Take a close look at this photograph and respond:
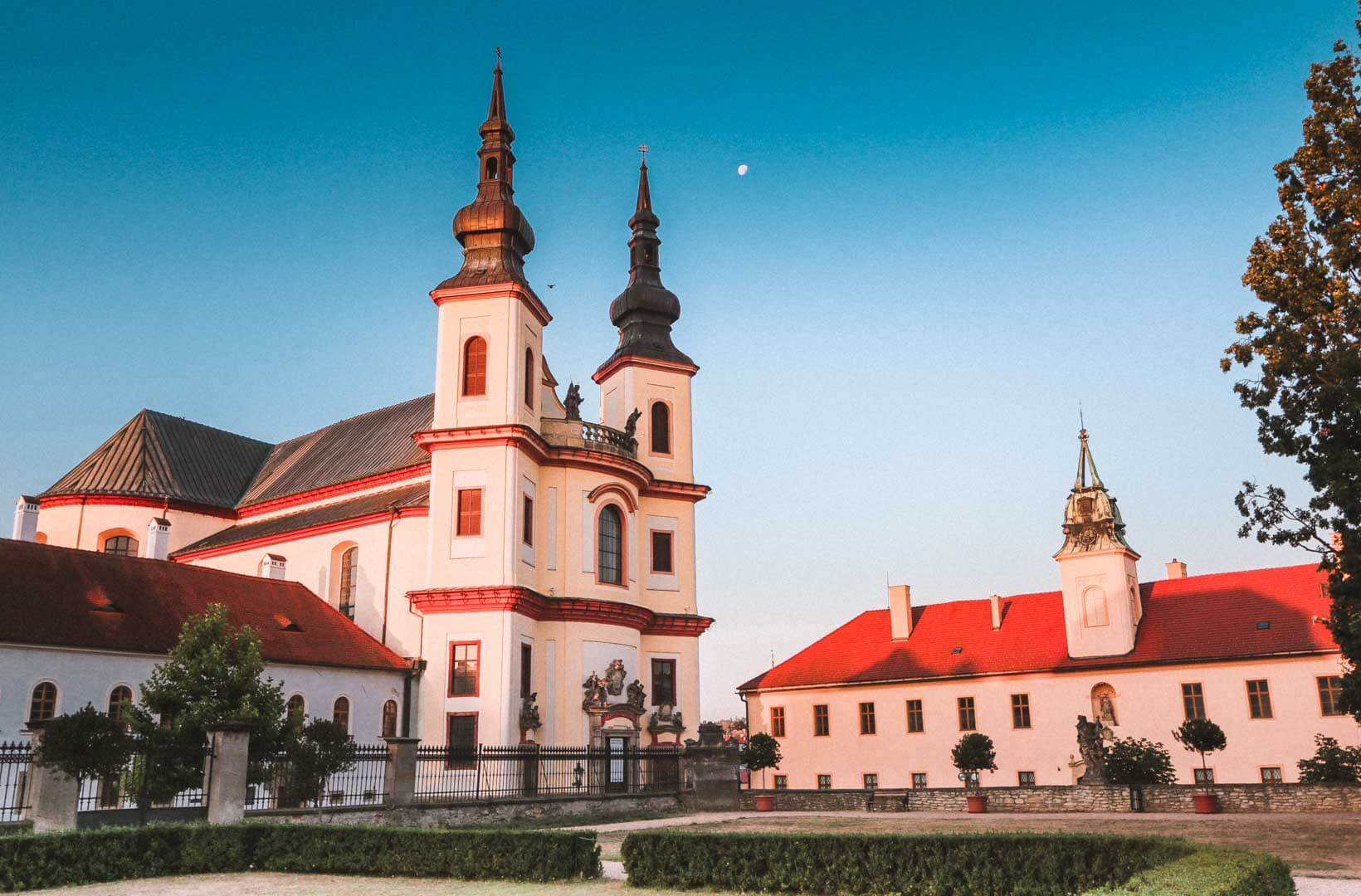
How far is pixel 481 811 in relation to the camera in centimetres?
2644

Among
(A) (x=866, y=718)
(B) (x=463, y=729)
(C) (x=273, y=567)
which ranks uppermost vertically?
(C) (x=273, y=567)

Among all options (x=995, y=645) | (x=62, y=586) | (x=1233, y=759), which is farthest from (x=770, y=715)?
(x=62, y=586)

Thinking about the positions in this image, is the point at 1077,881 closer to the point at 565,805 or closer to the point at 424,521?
the point at 565,805

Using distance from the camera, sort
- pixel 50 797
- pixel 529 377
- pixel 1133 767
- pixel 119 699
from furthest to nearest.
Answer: pixel 529 377
pixel 1133 767
pixel 119 699
pixel 50 797

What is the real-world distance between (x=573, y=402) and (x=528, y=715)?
37.9 feet

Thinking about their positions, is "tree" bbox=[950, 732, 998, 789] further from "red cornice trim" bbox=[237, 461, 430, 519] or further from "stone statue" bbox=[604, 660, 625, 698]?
"red cornice trim" bbox=[237, 461, 430, 519]

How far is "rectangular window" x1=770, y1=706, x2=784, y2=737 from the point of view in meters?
53.8

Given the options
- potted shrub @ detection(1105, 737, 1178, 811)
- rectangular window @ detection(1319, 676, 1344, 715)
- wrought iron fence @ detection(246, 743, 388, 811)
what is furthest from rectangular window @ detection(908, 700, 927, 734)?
wrought iron fence @ detection(246, 743, 388, 811)

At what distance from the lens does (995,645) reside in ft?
165

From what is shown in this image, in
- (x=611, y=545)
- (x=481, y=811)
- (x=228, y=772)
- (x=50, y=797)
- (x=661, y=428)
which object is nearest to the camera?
(x=50, y=797)

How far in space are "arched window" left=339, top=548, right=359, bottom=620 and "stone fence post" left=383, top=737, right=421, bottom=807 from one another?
45.9 ft

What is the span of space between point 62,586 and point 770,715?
33.6 metres

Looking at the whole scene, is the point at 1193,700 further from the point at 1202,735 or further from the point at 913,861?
the point at 913,861

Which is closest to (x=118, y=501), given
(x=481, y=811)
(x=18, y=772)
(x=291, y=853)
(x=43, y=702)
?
(x=43, y=702)
